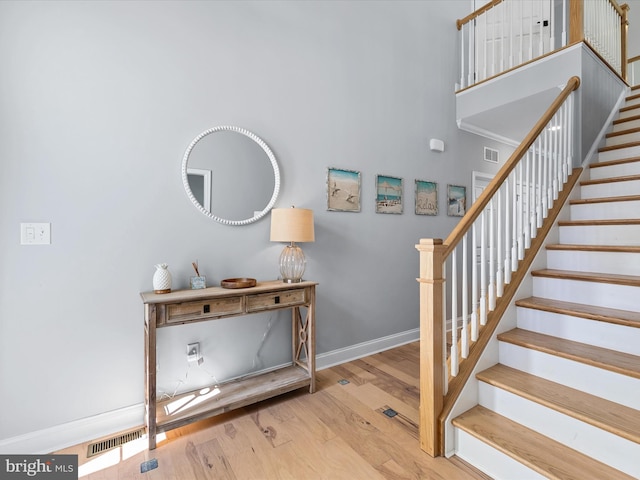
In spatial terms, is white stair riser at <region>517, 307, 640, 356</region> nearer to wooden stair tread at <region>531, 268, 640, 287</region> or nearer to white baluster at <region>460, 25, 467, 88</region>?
wooden stair tread at <region>531, 268, 640, 287</region>

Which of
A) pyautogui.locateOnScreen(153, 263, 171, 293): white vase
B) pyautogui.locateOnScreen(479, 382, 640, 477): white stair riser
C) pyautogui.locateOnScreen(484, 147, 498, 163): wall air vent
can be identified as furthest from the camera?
pyautogui.locateOnScreen(484, 147, 498, 163): wall air vent

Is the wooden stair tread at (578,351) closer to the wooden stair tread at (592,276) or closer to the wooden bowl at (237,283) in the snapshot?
the wooden stair tread at (592,276)

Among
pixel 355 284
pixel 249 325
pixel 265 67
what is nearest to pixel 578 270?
pixel 355 284

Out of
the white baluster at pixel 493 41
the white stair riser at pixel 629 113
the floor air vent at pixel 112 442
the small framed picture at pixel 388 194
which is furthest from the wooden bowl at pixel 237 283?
the white stair riser at pixel 629 113

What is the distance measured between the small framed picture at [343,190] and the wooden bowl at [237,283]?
3.27ft

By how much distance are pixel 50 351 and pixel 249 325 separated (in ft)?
3.85

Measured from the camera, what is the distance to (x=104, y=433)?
1.87 meters

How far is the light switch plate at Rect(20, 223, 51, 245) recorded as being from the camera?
1.70 meters

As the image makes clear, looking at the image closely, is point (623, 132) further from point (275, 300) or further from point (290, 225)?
point (275, 300)

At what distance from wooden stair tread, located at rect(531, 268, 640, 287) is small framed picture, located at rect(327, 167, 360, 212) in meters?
1.52

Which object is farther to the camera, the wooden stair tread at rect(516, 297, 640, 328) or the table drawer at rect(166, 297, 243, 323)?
the table drawer at rect(166, 297, 243, 323)

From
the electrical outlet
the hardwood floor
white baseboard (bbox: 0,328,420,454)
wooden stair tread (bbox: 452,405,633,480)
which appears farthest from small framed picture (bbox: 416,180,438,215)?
white baseboard (bbox: 0,328,420,454)

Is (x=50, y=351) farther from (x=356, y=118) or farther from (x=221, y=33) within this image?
(x=356, y=118)

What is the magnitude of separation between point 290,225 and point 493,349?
4.99 ft
